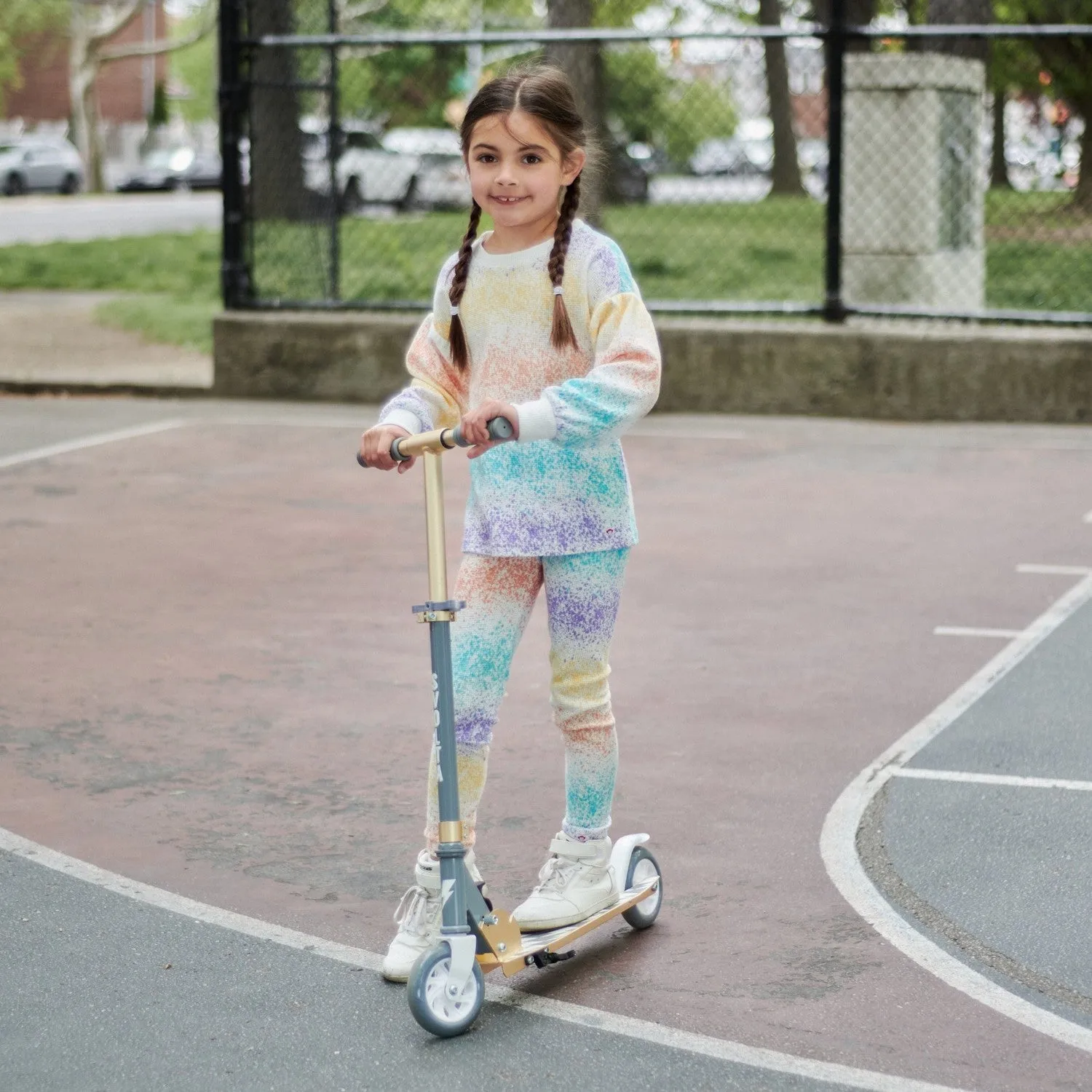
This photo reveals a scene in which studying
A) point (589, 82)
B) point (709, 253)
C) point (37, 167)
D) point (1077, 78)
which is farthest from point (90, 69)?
point (1077, 78)

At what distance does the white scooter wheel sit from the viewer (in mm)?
3936

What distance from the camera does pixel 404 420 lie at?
357cm

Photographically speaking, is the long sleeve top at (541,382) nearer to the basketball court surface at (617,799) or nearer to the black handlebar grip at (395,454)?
the black handlebar grip at (395,454)

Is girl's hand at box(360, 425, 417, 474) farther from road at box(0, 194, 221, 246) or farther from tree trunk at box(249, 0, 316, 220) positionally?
road at box(0, 194, 221, 246)

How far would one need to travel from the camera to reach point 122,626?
21.8 ft

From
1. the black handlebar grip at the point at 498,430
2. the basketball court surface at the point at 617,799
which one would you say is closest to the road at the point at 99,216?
the basketball court surface at the point at 617,799

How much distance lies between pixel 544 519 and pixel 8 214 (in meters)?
39.9

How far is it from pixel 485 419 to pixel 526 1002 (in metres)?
1.17

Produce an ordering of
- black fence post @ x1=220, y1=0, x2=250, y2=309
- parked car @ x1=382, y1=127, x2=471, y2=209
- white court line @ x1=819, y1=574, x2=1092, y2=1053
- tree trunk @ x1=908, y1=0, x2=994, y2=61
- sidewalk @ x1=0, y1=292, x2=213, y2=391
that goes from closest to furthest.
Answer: white court line @ x1=819, y1=574, x2=1092, y2=1053 → black fence post @ x1=220, y1=0, x2=250, y2=309 → sidewalk @ x1=0, y1=292, x2=213, y2=391 → tree trunk @ x1=908, y1=0, x2=994, y2=61 → parked car @ x1=382, y1=127, x2=471, y2=209

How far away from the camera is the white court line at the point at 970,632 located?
6.55m

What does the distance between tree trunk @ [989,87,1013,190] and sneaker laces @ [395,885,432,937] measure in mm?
9883

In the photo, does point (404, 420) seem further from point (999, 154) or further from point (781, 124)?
point (999, 154)

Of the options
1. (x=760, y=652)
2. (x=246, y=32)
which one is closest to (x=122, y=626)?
(x=760, y=652)

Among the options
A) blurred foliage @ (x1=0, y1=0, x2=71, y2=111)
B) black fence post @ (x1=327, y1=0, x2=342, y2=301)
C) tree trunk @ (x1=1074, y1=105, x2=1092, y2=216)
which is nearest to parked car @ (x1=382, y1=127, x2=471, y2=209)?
black fence post @ (x1=327, y1=0, x2=342, y2=301)
